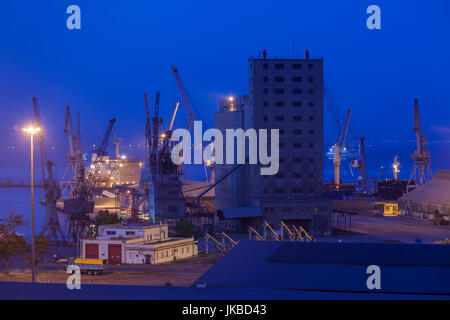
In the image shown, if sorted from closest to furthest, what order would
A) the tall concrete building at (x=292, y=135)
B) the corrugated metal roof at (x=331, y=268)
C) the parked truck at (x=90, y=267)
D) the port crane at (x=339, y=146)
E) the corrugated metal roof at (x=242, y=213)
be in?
the corrugated metal roof at (x=331, y=268) < the parked truck at (x=90, y=267) < the corrugated metal roof at (x=242, y=213) < the tall concrete building at (x=292, y=135) < the port crane at (x=339, y=146)

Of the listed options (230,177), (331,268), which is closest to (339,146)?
(230,177)

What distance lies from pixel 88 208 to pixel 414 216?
33313 mm

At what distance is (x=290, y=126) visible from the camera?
39.7m

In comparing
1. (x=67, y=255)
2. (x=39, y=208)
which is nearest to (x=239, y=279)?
(x=67, y=255)

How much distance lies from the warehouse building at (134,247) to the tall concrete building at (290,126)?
11.1 metres

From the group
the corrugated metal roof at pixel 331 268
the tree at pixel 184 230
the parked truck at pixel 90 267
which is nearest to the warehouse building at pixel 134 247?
the parked truck at pixel 90 267

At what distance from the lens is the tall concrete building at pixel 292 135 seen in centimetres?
3859

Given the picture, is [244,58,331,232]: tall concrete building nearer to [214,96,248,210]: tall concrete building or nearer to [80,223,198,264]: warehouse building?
[214,96,248,210]: tall concrete building

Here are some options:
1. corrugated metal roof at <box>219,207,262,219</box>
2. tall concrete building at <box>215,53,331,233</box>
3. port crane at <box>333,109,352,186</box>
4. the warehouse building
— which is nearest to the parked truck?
the warehouse building

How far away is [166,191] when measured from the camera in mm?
50812

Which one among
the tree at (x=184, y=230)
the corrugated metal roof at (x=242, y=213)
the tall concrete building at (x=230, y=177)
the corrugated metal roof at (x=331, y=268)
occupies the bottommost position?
the tree at (x=184, y=230)

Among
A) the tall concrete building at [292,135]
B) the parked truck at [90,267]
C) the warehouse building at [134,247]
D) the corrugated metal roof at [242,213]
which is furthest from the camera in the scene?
the tall concrete building at [292,135]

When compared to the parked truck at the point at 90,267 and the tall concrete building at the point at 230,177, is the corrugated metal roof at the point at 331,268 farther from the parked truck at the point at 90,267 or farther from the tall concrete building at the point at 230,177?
the tall concrete building at the point at 230,177

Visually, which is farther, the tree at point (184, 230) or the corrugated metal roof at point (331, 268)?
the tree at point (184, 230)
